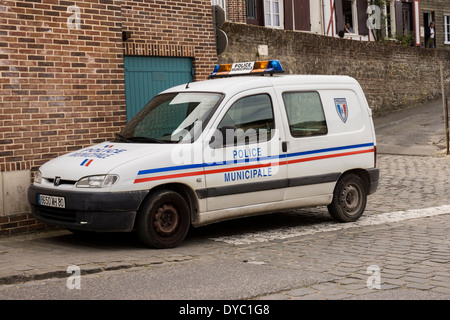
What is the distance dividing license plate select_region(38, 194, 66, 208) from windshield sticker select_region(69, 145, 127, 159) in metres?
0.59

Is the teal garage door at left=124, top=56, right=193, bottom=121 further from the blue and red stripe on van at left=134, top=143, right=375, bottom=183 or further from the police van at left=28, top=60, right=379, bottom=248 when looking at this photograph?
the blue and red stripe on van at left=134, top=143, right=375, bottom=183

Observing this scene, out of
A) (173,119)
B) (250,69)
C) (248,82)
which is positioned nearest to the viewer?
(173,119)

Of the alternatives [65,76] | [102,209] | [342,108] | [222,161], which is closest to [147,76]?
[65,76]

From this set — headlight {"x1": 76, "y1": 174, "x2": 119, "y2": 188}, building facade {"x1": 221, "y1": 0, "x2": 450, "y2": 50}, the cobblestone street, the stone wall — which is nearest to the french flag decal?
headlight {"x1": 76, "y1": 174, "x2": 119, "y2": 188}

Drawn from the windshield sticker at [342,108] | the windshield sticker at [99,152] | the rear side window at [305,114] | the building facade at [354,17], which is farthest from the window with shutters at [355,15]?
the windshield sticker at [99,152]

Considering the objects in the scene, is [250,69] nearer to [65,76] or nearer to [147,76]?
[147,76]

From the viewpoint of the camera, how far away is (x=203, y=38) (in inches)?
477

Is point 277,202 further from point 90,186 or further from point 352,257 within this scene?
point 90,186

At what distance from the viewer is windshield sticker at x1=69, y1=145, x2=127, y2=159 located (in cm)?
792

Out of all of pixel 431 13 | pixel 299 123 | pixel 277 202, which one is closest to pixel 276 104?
pixel 299 123

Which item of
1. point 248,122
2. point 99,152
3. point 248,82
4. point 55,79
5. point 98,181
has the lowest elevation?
point 98,181

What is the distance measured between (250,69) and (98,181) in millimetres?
2991

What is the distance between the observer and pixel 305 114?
916cm

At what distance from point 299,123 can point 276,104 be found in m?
0.43
